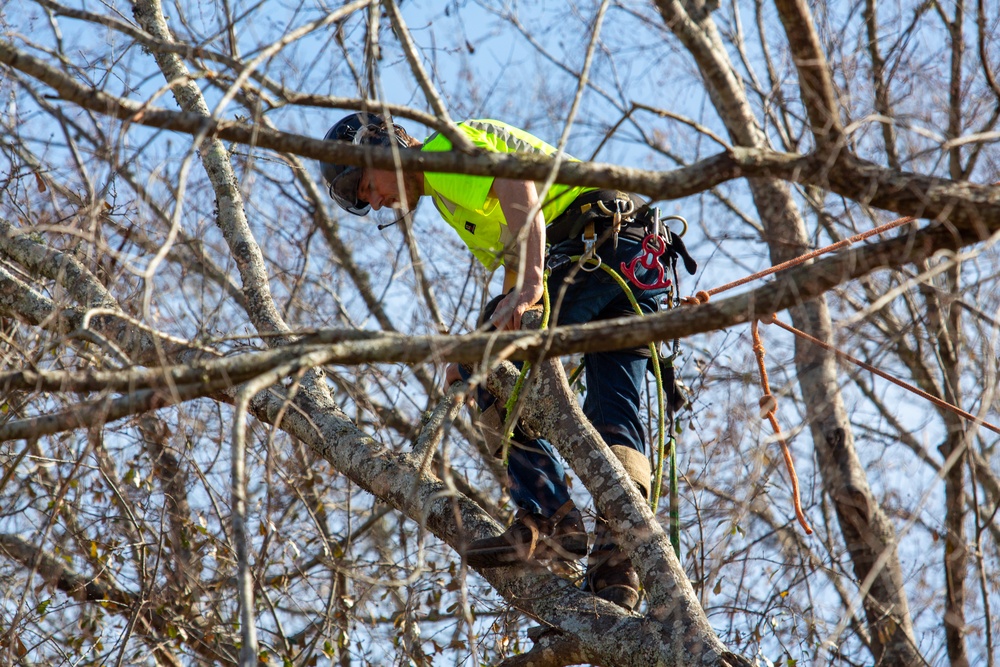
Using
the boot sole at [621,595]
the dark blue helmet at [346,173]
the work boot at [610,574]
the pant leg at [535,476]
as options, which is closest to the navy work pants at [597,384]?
the pant leg at [535,476]

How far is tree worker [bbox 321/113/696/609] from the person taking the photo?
3.01 metres

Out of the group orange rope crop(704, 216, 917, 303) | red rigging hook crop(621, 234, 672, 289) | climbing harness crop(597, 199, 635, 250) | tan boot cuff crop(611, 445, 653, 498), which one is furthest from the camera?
red rigging hook crop(621, 234, 672, 289)

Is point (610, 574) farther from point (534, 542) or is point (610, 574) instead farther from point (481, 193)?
point (481, 193)

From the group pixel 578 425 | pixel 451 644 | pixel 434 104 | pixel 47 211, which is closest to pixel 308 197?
pixel 47 211

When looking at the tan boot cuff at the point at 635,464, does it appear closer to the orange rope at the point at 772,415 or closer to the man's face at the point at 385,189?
the orange rope at the point at 772,415

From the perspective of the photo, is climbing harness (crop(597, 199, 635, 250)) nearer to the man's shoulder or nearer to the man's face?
the man's shoulder

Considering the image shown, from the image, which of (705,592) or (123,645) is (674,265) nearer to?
(705,592)

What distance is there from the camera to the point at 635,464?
125 inches

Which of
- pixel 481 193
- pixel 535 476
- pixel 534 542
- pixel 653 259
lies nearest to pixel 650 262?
pixel 653 259

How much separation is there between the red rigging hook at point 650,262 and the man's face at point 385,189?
30.8 inches

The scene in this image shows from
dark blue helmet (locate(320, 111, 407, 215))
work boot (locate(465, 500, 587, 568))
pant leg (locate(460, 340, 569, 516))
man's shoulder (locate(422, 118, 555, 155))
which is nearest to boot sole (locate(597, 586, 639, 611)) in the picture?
work boot (locate(465, 500, 587, 568))

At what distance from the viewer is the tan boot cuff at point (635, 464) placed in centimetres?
315

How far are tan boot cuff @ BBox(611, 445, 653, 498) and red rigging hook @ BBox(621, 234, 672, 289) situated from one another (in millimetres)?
592

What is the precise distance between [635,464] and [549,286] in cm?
72
